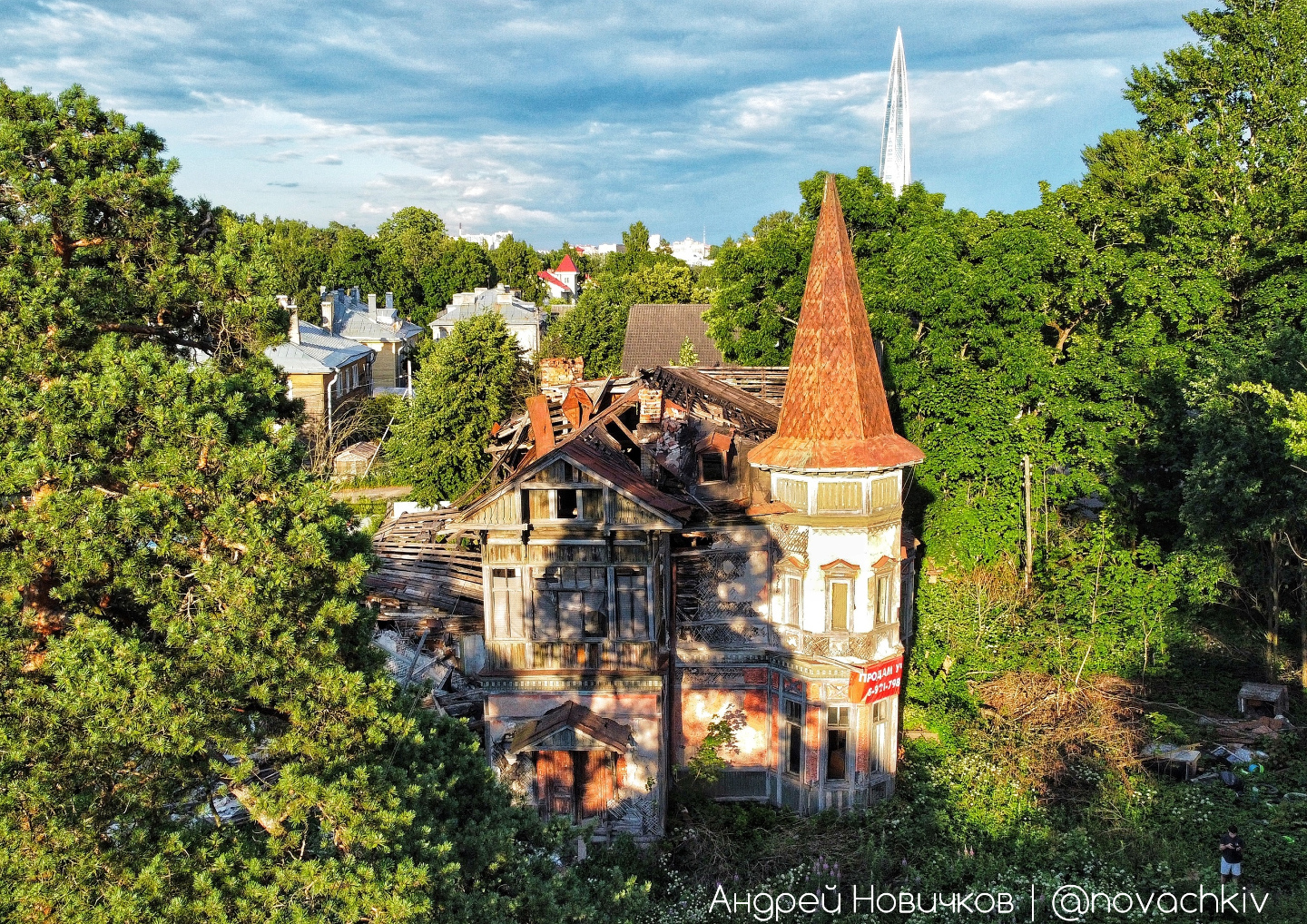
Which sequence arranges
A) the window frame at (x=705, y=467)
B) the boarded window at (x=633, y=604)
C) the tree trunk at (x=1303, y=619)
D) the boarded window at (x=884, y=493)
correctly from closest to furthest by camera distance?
1. the boarded window at (x=633, y=604)
2. the boarded window at (x=884, y=493)
3. the window frame at (x=705, y=467)
4. the tree trunk at (x=1303, y=619)

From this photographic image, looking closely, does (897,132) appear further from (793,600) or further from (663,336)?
(793,600)

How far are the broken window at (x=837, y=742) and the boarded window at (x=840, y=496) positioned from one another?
385cm

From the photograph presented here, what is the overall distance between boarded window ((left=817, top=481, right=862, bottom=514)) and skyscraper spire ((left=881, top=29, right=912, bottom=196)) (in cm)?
7324

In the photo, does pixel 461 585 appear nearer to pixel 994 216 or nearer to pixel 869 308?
pixel 869 308

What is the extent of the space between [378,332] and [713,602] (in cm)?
5465

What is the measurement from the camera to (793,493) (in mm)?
19078

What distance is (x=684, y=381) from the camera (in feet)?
71.9

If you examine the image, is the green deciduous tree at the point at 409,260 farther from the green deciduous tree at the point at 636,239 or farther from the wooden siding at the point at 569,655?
the wooden siding at the point at 569,655

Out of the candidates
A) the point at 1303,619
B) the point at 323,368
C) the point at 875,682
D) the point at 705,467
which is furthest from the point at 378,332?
the point at 1303,619

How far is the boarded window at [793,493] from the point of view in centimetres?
1894

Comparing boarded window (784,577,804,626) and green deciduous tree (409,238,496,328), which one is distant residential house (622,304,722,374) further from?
green deciduous tree (409,238,496,328)

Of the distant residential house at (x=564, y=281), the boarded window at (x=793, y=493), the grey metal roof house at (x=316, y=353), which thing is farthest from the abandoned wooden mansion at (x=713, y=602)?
the distant residential house at (x=564, y=281)

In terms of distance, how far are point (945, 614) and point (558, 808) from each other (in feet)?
42.2

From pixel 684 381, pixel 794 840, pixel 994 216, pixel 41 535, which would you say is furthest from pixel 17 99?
pixel 994 216
